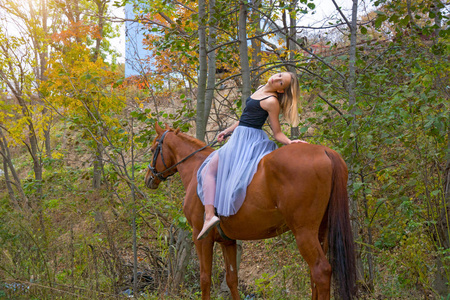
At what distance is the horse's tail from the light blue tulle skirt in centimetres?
74

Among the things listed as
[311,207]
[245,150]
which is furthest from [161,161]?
[311,207]

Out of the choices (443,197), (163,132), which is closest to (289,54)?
(163,132)

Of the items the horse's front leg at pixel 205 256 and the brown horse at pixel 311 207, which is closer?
the brown horse at pixel 311 207

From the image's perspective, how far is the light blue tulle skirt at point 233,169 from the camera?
3635 millimetres

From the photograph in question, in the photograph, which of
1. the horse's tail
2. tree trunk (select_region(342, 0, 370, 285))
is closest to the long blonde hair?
the horse's tail

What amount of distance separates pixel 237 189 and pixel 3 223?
3.56 m

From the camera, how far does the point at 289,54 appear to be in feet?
29.8

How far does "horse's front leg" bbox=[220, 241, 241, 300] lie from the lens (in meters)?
4.35

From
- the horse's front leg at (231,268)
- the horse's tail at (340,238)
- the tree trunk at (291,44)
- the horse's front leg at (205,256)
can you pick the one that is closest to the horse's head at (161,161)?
the horse's front leg at (205,256)

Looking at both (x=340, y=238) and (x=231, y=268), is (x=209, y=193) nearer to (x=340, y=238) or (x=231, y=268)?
(x=231, y=268)

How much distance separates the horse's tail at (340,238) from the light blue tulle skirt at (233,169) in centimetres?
74

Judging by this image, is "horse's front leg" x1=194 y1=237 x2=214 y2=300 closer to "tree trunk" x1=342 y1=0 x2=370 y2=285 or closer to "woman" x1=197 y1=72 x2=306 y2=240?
"woman" x1=197 y1=72 x2=306 y2=240

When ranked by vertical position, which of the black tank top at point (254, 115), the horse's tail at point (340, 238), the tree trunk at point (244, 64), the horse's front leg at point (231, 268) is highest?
the tree trunk at point (244, 64)

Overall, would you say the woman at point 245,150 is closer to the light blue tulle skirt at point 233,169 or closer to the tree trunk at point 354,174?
the light blue tulle skirt at point 233,169
